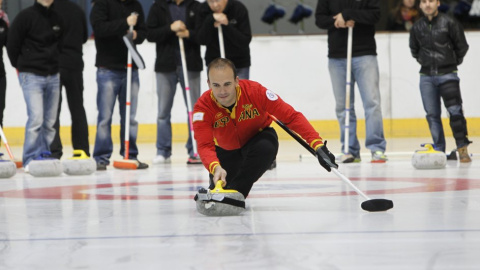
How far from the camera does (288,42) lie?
11078mm

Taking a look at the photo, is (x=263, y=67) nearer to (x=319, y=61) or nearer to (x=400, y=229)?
(x=319, y=61)

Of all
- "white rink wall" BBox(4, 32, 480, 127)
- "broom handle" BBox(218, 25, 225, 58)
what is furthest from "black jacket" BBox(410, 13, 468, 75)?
"white rink wall" BBox(4, 32, 480, 127)

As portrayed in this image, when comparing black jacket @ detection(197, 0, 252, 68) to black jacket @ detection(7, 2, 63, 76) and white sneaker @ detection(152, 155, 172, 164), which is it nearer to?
white sneaker @ detection(152, 155, 172, 164)

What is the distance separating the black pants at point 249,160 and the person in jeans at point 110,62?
3024 mm

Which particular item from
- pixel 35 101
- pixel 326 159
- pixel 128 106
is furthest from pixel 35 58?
pixel 326 159

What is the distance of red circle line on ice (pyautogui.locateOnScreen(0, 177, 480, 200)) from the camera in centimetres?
421

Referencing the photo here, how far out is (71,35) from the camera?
7113 mm

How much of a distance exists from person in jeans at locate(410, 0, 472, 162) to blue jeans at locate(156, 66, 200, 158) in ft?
6.63

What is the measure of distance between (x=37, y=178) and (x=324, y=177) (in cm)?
208

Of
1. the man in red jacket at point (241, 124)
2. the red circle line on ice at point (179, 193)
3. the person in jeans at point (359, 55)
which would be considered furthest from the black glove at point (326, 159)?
the person in jeans at point (359, 55)

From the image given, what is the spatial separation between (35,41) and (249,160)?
3.54m

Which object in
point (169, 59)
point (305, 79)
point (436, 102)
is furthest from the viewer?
point (305, 79)

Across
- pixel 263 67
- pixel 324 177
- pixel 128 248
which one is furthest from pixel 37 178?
pixel 263 67

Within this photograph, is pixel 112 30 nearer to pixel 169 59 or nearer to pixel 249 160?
pixel 169 59
